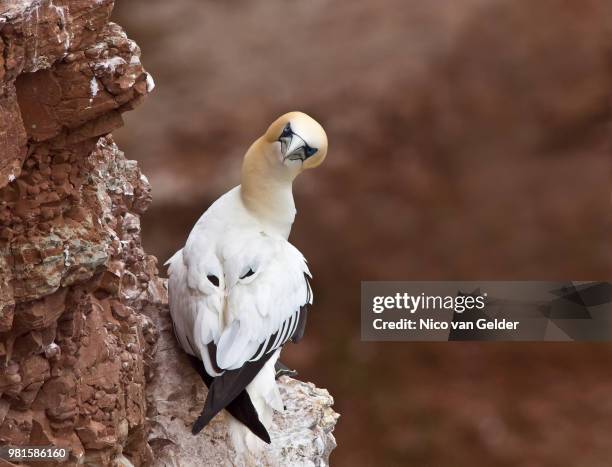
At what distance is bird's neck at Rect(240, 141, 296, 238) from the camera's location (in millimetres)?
3918

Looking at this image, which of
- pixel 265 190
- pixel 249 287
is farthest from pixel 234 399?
pixel 265 190

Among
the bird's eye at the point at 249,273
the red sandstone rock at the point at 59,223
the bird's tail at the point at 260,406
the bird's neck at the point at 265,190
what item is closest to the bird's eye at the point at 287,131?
the bird's neck at the point at 265,190

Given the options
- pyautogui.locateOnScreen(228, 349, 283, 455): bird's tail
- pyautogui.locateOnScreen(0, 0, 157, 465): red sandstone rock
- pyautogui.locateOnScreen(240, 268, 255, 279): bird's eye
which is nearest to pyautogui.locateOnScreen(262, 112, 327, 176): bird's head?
pyautogui.locateOnScreen(240, 268, 255, 279): bird's eye

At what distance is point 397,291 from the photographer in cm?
570

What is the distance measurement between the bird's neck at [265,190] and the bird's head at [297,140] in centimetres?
7

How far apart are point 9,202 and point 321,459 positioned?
1388 mm

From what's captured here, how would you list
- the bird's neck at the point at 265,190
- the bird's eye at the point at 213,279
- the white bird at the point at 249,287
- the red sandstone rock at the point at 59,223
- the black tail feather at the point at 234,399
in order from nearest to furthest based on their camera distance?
the red sandstone rock at the point at 59,223, the black tail feather at the point at 234,399, the white bird at the point at 249,287, the bird's eye at the point at 213,279, the bird's neck at the point at 265,190

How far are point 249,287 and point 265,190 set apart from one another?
43 centimetres

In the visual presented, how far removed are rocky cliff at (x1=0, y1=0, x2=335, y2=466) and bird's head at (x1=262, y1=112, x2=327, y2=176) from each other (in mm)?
736

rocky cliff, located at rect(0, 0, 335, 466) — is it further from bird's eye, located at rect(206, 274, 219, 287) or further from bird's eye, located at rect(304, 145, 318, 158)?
bird's eye, located at rect(304, 145, 318, 158)

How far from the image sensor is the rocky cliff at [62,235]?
8.39 feet

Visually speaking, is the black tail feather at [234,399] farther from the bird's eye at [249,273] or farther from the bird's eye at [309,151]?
the bird's eye at [309,151]

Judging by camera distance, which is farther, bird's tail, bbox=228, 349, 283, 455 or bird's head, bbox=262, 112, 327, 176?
bird's head, bbox=262, 112, 327, 176

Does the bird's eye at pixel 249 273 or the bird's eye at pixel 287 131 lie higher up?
the bird's eye at pixel 287 131
